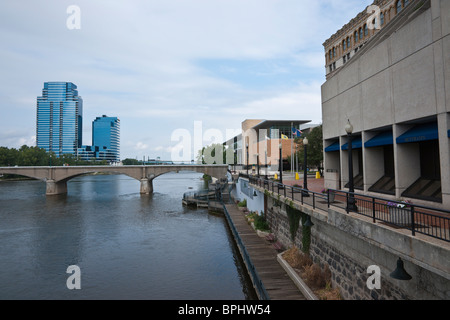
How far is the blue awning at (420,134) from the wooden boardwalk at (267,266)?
9.29 meters

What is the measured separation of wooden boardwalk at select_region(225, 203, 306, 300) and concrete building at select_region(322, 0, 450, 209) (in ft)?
25.0

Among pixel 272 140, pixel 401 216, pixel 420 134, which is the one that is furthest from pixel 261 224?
pixel 272 140

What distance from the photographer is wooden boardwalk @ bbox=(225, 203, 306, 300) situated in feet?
42.4

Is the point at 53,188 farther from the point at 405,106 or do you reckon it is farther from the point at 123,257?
the point at 405,106

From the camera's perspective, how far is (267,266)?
53.4 ft

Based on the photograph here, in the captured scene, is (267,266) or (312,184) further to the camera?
(312,184)

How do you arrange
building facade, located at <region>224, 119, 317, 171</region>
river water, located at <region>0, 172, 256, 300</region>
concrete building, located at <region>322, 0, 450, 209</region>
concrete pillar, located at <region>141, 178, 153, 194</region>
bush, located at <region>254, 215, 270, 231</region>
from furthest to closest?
building facade, located at <region>224, 119, 317, 171</region> → concrete pillar, located at <region>141, 178, 153, 194</region> → bush, located at <region>254, 215, 270, 231</region> → river water, located at <region>0, 172, 256, 300</region> → concrete building, located at <region>322, 0, 450, 209</region>

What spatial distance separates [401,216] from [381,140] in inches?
422

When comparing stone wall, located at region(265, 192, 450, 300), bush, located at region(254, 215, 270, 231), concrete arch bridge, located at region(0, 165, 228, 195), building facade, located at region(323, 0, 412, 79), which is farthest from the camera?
concrete arch bridge, located at region(0, 165, 228, 195)

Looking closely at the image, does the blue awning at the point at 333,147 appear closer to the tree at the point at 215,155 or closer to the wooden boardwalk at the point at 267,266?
the wooden boardwalk at the point at 267,266

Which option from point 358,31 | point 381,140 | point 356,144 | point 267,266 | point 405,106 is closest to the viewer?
point 405,106

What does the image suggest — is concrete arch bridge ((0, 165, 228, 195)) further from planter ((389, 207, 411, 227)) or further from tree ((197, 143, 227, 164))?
planter ((389, 207, 411, 227))

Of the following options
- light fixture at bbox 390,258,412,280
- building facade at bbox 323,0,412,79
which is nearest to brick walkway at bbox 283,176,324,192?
light fixture at bbox 390,258,412,280

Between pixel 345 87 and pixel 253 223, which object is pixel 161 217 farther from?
pixel 345 87
